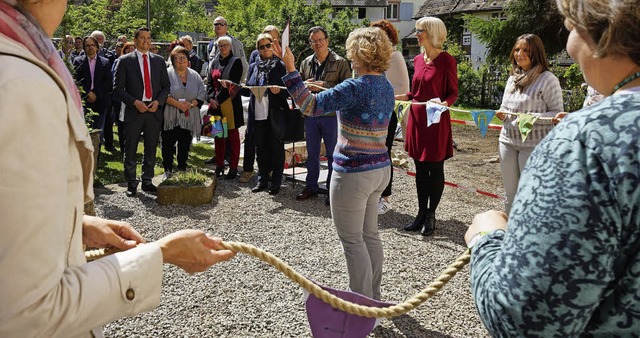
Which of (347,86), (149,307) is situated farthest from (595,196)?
(347,86)

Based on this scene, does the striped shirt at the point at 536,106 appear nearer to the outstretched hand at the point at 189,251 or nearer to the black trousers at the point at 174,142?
the outstretched hand at the point at 189,251

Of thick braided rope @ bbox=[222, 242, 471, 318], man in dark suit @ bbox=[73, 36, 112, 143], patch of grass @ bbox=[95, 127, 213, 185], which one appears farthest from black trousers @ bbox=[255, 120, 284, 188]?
thick braided rope @ bbox=[222, 242, 471, 318]

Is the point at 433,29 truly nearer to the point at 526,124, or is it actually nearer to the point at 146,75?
the point at 526,124

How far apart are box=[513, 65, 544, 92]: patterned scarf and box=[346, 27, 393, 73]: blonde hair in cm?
236

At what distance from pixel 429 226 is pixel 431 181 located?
51cm

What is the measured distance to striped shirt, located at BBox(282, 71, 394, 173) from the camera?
4047mm

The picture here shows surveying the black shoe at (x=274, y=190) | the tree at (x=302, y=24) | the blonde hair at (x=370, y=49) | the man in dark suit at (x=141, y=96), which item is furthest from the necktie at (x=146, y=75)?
the tree at (x=302, y=24)

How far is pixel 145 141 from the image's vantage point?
855cm

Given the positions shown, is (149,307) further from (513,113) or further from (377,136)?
(513,113)

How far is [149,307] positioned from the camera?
1518mm

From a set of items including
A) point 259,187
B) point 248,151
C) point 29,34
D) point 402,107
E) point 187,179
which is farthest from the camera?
point 248,151

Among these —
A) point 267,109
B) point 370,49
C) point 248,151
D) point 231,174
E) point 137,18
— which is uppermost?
point 137,18

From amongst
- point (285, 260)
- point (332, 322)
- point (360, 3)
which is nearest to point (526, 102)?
point (285, 260)

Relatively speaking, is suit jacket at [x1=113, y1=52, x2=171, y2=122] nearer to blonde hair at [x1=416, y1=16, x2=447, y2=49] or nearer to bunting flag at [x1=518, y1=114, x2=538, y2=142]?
blonde hair at [x1=416, y1=16, x2=447, y2=49]
